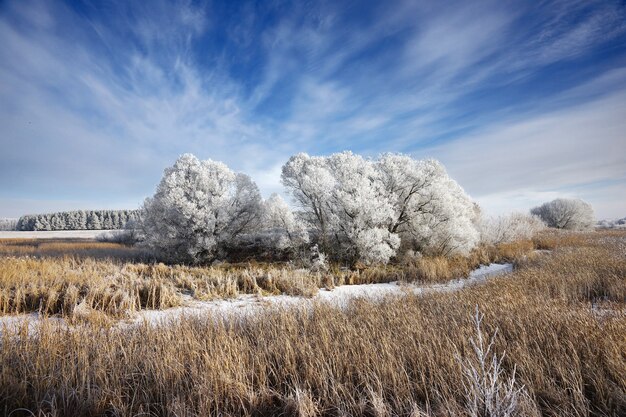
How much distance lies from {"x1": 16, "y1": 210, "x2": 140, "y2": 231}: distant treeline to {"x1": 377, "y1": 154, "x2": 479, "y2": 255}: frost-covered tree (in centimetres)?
9490

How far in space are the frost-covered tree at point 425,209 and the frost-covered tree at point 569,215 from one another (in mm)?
43568

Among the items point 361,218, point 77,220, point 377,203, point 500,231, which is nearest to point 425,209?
point 377,203

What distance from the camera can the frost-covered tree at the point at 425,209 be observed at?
16859 millimetres

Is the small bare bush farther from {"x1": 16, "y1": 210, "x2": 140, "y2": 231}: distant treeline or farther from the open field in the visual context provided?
{"x1": 16, "y1": 210, "x2": 140, "y2": 231}: distant treeline

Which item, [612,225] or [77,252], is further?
[612,225]

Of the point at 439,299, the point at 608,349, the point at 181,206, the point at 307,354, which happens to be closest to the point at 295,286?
the point at 439,299

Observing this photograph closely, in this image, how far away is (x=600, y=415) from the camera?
246 centimetres

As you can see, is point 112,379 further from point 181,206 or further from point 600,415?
point 181,206

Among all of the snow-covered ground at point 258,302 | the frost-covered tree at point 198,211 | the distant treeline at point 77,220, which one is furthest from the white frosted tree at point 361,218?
the distant treeline at point 77,220

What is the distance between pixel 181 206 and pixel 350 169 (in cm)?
1078

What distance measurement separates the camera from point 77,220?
311 feet

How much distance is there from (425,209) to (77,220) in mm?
115545

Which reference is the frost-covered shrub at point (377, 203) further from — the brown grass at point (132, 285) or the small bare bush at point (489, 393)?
the small bare bush at point (489, 393)

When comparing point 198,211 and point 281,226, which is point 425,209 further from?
point 198,211
